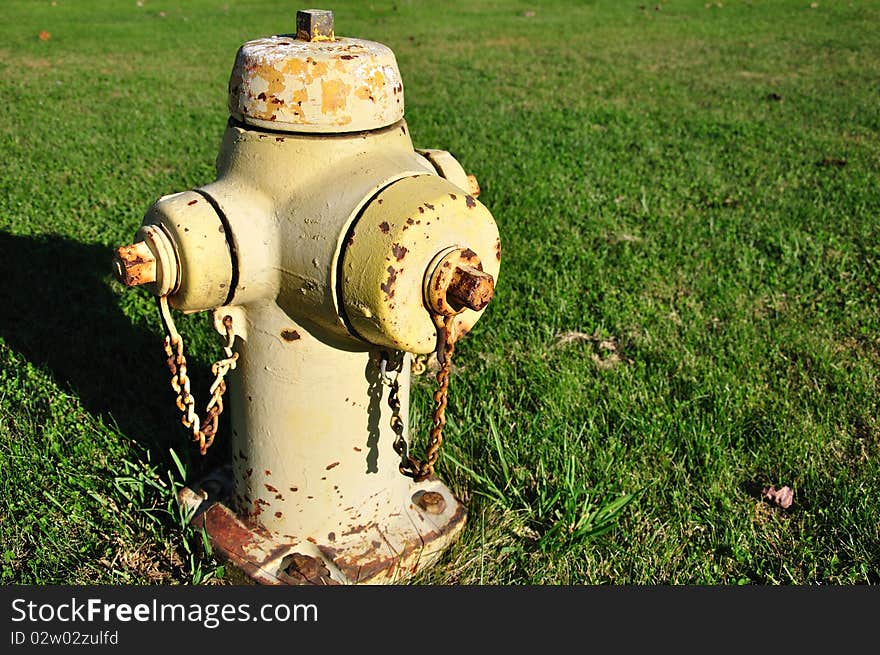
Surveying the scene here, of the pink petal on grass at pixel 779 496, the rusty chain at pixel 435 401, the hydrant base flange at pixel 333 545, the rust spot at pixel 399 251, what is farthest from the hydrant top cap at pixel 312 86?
the pink petal on grass at pixel 779 496

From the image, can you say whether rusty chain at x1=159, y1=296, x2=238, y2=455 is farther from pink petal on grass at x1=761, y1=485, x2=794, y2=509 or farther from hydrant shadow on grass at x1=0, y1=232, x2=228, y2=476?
pink petal on grass at x1=761, y1=485, x2=794, y2=509

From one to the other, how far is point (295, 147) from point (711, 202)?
3.69 meters

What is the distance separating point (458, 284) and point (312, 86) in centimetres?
51

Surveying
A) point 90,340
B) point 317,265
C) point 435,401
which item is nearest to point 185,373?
point 317,265

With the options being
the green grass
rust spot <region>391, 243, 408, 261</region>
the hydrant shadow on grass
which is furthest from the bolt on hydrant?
the hydrant shadow on grass

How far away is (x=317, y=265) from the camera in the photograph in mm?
1738

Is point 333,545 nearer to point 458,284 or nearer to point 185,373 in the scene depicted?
point 185,373

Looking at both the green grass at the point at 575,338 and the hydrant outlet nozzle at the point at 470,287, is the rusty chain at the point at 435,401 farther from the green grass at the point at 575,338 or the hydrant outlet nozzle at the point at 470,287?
the green grass at the point at 575,338

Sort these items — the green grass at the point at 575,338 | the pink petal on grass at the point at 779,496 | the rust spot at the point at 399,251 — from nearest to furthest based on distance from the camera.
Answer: the rust spot at the point at 399,251, the green grass at the point at 575,338, the pink petal on grass at the point at 779,496

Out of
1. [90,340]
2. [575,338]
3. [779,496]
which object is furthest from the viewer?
[575,338]

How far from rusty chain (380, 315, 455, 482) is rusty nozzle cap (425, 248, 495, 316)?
5cm

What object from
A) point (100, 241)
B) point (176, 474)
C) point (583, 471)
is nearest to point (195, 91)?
point (100, 241)

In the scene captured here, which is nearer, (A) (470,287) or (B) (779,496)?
(A) (470,287)

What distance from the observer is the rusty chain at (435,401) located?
178 centimetres
